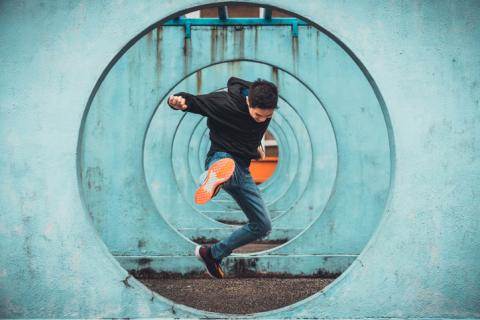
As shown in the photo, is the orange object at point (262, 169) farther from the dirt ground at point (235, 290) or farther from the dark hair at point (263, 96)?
the dark hair at point (263, 96)

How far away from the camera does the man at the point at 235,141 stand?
4.99 metres

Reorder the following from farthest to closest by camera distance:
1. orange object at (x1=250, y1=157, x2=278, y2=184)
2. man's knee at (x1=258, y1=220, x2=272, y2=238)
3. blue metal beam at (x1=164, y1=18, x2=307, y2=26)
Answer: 1. orange object at (x1=250, y1=157, x2=278, y2=184)
2. blue metal beam at (x1=164, y1=18, x2=307, y2=26)
3. man's knee at (x1=258, y1=220, x2=272, y2=238)

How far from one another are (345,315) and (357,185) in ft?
13.8

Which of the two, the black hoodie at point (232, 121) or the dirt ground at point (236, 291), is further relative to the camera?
the dirt ground at point (236, 291)

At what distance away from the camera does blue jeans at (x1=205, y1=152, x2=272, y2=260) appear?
18.1ft

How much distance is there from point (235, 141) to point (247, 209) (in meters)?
0.75

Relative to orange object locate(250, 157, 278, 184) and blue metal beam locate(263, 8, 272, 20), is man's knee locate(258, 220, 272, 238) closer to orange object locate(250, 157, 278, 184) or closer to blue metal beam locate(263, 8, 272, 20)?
blue metal beam locate(263, 8, 272, 20)

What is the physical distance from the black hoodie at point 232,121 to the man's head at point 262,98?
266mm

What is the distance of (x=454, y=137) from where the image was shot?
4.62 metres

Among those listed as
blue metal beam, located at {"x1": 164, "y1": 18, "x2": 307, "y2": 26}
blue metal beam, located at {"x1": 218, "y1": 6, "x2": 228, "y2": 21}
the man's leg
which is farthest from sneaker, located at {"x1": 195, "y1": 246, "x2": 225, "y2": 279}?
blue metal beam, located at {"x1": 164, "y1": 18, "x2": 307, "y2": 26}

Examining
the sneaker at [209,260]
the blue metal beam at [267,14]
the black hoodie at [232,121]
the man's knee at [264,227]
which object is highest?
the blue metal beam at [267,14]

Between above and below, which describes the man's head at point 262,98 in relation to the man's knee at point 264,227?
above

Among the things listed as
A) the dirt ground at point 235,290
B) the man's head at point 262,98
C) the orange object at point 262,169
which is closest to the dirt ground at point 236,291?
the dirt ground at point 235,290

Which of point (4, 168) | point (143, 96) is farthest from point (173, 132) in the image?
point (4, 168)
